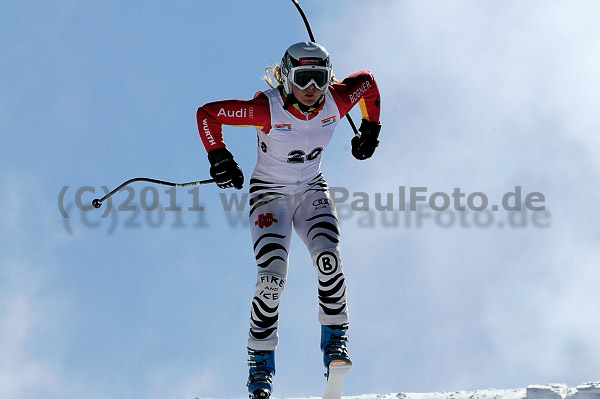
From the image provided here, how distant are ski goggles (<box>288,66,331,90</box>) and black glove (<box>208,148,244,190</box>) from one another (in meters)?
0.99

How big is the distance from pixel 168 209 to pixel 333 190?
2147 millimetres

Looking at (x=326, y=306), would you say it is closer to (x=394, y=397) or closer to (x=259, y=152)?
(x=259, y=152)

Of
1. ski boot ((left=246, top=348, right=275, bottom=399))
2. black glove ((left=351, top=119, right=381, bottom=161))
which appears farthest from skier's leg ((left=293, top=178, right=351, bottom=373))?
black glove ((left=351, top=119, right=381, bottom=161))

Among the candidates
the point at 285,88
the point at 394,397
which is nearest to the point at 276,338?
the point at 285,88

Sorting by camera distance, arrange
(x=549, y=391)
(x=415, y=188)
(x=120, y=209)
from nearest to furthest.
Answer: (x=120, y=209) → (x=415, y=188) → (x=549, y=391)

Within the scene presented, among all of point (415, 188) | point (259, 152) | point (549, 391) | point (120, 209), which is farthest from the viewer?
point (549, 391)

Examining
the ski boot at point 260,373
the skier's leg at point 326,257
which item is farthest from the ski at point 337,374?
the ski boot at point 260,373

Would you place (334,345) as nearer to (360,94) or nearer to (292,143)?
(292,143)

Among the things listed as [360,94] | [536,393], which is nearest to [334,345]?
[360,94]

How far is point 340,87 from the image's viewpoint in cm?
869

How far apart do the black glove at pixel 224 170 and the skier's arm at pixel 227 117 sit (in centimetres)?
9

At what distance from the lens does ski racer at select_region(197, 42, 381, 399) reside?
7.88 meters

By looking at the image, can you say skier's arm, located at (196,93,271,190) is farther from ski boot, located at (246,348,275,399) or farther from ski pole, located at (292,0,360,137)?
ski boot, located at (246,348,275,399)

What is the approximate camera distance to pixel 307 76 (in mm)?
7926
